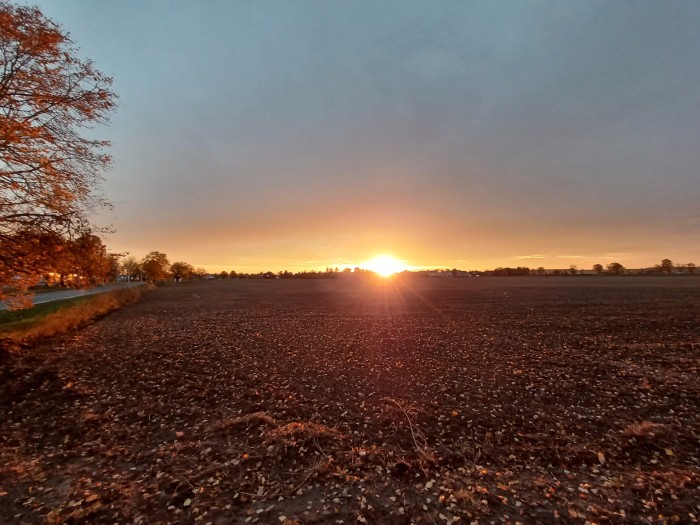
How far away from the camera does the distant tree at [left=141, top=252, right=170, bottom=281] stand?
440 ft

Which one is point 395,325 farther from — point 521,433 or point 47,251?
point 47,251

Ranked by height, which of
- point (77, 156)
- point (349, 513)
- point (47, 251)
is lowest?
point (349, 513)

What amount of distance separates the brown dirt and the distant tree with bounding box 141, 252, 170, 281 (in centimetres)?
12823

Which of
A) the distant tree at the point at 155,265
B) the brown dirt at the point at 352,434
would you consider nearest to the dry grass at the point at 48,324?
the brown dirt at the point at 352,434

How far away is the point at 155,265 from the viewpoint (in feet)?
443

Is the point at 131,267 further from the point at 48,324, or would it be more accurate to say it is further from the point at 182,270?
the point at 48,324

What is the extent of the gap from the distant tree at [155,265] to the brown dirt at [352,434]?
421 ft

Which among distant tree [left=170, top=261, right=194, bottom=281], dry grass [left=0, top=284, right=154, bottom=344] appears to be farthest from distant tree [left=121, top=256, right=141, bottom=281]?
dry grass [left=0, top=284, right=154, bottom=344]

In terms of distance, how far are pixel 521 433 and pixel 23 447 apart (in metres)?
13.3

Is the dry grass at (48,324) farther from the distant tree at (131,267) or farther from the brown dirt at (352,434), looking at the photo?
the distant tree at (131,267)

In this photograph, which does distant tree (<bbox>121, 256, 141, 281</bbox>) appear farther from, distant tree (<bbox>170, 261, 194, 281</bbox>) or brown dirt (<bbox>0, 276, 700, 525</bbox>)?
brown dirt (<bbox>0, 276, 700, 525</bbox>)

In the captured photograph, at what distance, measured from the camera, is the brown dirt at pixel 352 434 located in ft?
22.7

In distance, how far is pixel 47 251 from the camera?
672 inches

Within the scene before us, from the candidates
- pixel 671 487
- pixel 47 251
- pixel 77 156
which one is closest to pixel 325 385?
pixel 671 487
